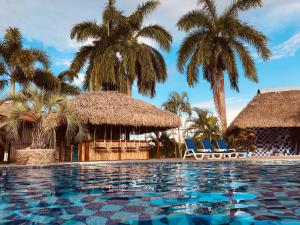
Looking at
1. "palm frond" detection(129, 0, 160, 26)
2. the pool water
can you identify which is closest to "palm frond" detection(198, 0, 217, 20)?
"palm frond" detection(129, 0, 160, 26)

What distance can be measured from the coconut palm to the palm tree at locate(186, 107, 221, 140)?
10807 millimetres

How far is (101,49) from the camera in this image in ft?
72.3

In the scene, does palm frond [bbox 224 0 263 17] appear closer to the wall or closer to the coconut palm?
the wall

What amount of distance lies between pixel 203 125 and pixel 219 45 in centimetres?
574

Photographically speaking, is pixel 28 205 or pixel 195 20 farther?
pixel 195 20

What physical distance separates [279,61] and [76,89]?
15.4m

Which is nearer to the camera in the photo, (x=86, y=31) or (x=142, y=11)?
(x=86, y=31)

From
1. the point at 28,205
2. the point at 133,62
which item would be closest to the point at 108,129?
the point at 133,62

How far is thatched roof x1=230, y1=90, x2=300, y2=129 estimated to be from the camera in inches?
703

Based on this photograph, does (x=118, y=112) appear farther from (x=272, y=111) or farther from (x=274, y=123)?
(x=272, y=111)

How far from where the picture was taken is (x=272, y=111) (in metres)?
18.8

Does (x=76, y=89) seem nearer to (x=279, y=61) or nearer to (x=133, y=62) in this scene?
(x=133, y=62)

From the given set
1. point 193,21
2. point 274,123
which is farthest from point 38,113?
point 274,123

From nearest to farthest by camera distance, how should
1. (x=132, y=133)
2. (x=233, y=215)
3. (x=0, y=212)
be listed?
(x=233, y=215)
(x=0, y=212)
(x=132, y=133)
